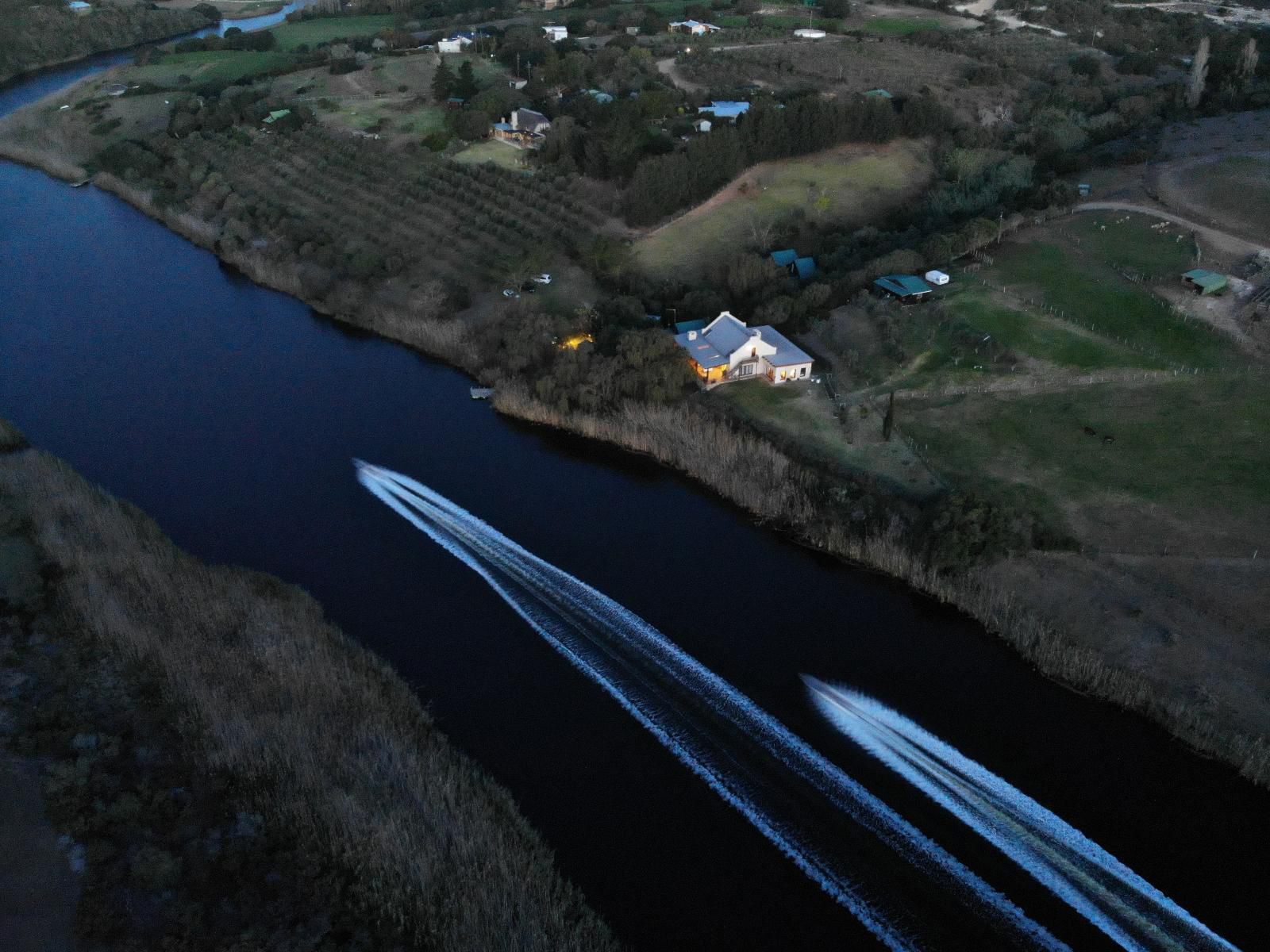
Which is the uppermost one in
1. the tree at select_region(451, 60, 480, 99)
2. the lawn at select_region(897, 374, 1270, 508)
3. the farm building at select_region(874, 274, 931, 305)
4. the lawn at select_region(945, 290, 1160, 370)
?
the tree at select_region(451, 60, 480, 99)

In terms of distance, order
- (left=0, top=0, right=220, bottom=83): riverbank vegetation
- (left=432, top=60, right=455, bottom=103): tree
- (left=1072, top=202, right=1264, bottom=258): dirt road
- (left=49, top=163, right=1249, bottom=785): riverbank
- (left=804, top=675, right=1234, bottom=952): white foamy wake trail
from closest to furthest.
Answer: (left=804, top=675, right=1234, bottom=952): white foamy wake trail, (left=49, top=163, right=1249, bottom=785): riverbank, (left=1072, top=202, right=1264, bottom=258): dirt road, (left=432, top=60, right=455, bottom=103): tree, (left=0, top=0, right=220, bottom=83): riverbank vegetation

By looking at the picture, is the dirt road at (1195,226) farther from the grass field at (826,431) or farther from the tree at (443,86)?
the tree at (443,86)

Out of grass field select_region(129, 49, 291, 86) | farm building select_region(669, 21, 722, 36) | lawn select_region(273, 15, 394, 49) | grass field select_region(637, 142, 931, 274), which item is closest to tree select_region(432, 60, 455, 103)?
grass field select_region(129, 49, 291, 86)

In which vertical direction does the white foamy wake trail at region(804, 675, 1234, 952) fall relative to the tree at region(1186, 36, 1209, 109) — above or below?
below

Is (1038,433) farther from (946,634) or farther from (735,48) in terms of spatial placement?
(735,48)

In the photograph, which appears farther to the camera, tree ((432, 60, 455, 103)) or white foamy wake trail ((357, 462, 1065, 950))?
tree ((432, 60, 455, 103))

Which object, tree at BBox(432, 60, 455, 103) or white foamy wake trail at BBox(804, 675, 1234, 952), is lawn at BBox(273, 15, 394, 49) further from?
white foamy wake trail at BBox(804, 675, 1234, 952)

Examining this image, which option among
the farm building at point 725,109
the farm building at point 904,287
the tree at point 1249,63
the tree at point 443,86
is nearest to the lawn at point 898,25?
the tree at point 1249,63
